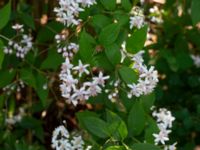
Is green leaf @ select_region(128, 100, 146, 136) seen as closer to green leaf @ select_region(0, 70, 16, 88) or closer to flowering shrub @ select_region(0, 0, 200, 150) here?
flowering shrub @ select_region(0, 0, 200, 150)

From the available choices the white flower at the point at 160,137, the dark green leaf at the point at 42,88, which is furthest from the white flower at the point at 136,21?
the dark green leaf at the point at 42,88

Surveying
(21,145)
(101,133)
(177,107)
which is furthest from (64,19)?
(177,107)

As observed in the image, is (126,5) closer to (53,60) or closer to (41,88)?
(53,60)

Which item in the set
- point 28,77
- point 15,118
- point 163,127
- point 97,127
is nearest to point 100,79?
point 97,127

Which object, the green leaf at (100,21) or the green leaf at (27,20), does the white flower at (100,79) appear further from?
the green leaf at (27,20)

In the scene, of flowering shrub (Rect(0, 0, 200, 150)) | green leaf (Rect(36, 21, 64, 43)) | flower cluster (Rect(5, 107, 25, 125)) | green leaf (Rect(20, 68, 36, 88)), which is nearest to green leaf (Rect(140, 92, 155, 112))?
flowering shrub (Rect(0, 0, 200, 150))

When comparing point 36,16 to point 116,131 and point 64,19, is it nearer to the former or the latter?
point 64,19
